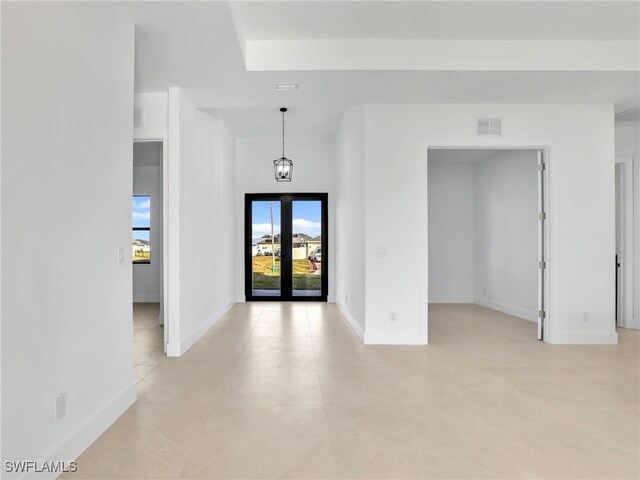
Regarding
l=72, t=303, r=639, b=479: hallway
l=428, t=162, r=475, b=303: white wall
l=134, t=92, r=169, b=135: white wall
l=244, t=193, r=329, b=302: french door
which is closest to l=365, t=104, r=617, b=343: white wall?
l=72, t=303, r=639, b=479: hallway

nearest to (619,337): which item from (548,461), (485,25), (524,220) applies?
(524,220)

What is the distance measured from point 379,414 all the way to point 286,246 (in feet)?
16.1

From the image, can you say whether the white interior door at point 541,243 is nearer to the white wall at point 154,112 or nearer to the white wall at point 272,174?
the white wall at point 272,174

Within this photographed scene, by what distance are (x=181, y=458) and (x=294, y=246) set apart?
532 centimetres

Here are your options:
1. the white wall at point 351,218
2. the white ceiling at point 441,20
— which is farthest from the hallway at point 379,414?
the white ceiling at point 441,20

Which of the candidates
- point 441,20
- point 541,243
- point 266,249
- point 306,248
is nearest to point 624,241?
point 541,243

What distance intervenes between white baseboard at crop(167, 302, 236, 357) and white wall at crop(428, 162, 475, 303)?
4081 mm

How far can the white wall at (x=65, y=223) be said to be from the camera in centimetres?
164

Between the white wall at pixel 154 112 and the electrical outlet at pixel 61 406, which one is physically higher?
the white wall at pixel 154 112

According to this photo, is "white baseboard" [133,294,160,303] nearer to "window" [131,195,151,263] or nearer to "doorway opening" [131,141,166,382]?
"doorway opening" [131,141,166,382]

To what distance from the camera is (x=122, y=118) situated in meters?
2.66

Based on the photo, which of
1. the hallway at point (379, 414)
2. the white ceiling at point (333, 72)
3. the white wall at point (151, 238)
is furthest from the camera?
the white wall at point (151, 238)

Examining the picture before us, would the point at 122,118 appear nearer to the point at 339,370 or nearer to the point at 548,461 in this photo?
the point at 339,370

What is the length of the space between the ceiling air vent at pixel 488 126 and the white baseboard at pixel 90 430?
433cm
